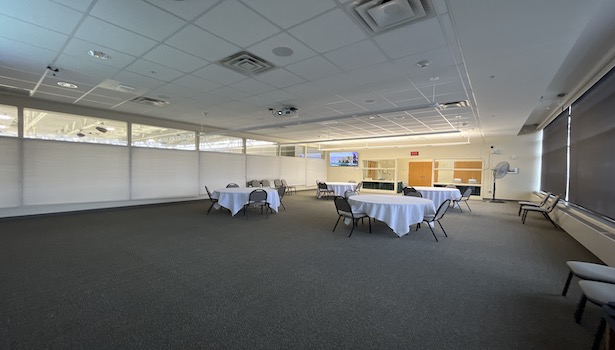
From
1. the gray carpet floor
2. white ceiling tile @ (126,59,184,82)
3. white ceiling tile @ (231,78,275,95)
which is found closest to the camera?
the gray carpet floor

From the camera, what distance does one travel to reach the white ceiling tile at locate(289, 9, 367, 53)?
2818mm

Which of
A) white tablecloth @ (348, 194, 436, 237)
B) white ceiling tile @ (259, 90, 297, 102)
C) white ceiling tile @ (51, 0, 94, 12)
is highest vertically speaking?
white ceiling tile @ (259, 90, 297, 102)

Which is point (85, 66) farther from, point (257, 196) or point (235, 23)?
point (257, 196)

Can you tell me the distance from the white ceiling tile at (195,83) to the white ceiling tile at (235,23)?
73.0 inches

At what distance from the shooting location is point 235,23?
2949 mm

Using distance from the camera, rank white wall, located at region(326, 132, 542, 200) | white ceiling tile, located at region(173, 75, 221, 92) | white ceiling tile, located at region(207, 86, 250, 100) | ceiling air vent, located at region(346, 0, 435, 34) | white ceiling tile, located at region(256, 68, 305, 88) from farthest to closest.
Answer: white wall, located at region(326, 132, 542, 200), white ceiling tile, located at region(207, 86, 250, 100), white ceiling tile, located at region(173, 75, 221, 92), white ceiling tile, located at region(256, 68, 305, 88), ceiling air vent, located at region(346, 0, 435, 34)

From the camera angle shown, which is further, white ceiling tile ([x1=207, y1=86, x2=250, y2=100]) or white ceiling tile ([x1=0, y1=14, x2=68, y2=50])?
white ceiling tile ([x1=207, y1=86, x2=250, y2=100])

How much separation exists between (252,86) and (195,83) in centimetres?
113

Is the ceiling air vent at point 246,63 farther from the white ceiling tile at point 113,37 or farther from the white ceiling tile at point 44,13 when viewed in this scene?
the white ceiling tile at point 44,13

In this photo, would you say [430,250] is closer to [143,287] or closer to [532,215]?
[143,287]

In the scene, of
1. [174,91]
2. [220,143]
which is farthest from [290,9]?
[220,143]

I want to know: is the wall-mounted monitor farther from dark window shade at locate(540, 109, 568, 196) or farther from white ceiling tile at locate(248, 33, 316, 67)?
white ceiling tile at locate(248, 33, 316, 67)

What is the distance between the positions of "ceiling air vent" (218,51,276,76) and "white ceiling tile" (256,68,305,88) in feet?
0.53

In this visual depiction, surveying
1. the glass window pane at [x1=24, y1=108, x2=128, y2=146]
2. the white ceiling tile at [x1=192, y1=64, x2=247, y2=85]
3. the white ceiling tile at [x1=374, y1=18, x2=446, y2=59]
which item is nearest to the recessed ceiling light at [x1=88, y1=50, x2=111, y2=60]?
the white ceiling tile at [x1=192, y1=64, x2=247, y2=85]
